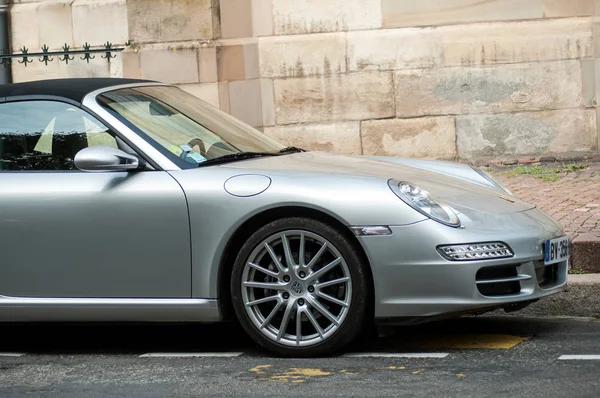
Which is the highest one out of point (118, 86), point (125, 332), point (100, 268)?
point (118, 86)

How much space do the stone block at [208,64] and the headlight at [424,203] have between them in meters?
7.64

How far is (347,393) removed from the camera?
199 inches

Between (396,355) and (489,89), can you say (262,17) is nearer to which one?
(489,89)

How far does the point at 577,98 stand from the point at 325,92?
2630mm

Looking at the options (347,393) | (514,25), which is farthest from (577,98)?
(347,393)

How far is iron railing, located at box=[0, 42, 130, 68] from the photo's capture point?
13703mm

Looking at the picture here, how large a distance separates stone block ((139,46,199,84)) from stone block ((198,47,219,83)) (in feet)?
0.18

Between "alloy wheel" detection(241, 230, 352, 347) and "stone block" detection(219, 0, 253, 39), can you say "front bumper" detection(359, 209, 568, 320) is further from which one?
"stone block" detection(219, 0, 253, 39)

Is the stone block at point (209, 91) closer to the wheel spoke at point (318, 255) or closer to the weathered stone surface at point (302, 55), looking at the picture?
the weathered stone surface at point (302, 55)

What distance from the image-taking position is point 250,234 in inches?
232

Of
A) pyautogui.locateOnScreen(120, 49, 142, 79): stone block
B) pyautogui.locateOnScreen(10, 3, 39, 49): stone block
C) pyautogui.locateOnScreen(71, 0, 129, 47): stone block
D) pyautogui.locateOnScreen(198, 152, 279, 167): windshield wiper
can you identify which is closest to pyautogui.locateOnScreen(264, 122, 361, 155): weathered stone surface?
pyautogui.locateOnScreen(120, 49, 142, 79): stone block

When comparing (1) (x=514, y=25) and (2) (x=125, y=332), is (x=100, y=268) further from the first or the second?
(1) (x=514, y=25)

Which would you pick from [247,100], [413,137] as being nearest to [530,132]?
[413,137]

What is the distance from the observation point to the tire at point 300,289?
5.71 metres
